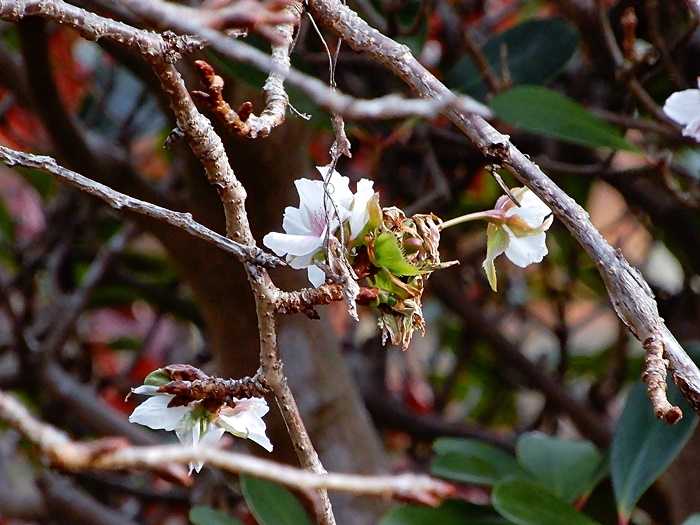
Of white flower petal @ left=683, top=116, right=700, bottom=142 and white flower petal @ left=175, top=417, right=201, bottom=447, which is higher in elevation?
white flower petal @ left=683, top=116, right=700, bottom=142

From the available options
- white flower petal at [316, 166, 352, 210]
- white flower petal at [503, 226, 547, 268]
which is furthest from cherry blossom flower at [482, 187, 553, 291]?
white flower petal at [316, 166, 352, 210]

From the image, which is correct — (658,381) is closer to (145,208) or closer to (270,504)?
(145,208)

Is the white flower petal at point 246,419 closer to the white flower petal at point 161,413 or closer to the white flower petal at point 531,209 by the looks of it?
the white flower petal at point 161,413

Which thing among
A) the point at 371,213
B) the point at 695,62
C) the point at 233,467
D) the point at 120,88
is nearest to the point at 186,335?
the point at 120,88

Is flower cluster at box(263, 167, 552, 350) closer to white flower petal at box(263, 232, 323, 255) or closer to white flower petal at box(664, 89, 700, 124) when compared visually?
white flower petal at box(263, 232, 323, 255)

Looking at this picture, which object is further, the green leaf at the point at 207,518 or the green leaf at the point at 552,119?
the green leaf at the point at 552,119

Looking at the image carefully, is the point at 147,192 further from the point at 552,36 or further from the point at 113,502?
the point at 113,502

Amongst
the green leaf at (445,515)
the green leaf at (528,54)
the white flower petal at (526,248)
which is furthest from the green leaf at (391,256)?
the green leaf at (528,54)
